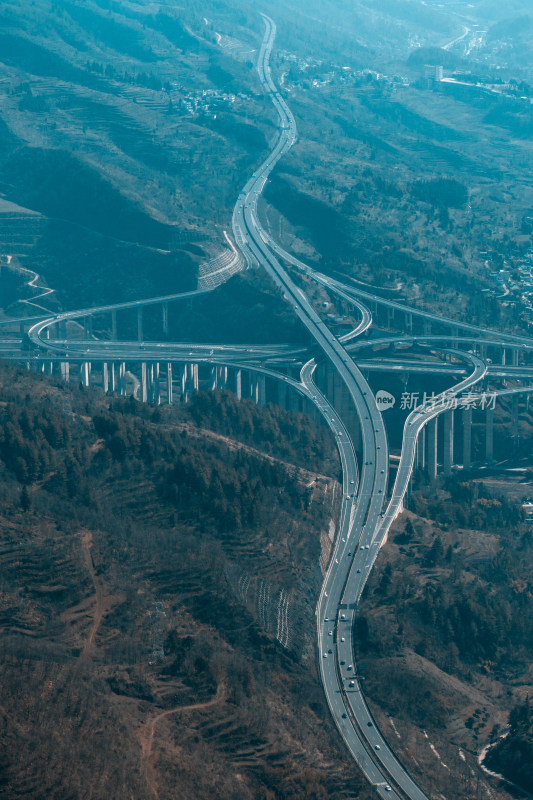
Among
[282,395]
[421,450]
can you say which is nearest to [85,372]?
[282,395]

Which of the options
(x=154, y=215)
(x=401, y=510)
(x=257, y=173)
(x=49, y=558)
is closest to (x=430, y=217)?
(x=257, y=173)

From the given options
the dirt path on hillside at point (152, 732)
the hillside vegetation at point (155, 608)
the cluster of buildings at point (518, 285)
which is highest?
the cluster of buildings at point (518, 285)

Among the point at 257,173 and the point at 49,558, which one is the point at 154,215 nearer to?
the point at 257,173

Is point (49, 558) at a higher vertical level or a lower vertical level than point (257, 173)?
lower

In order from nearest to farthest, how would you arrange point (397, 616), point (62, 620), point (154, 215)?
point (62, 620)
point (397, 616)
point (154, 215)

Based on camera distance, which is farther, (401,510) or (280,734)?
(401,510)

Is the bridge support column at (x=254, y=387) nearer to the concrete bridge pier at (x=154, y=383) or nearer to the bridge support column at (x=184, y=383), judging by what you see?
the bridge support column at (x=184, y=383)

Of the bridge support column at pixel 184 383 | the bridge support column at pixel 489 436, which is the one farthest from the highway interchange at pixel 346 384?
the bridge support column at pixel 489 436
